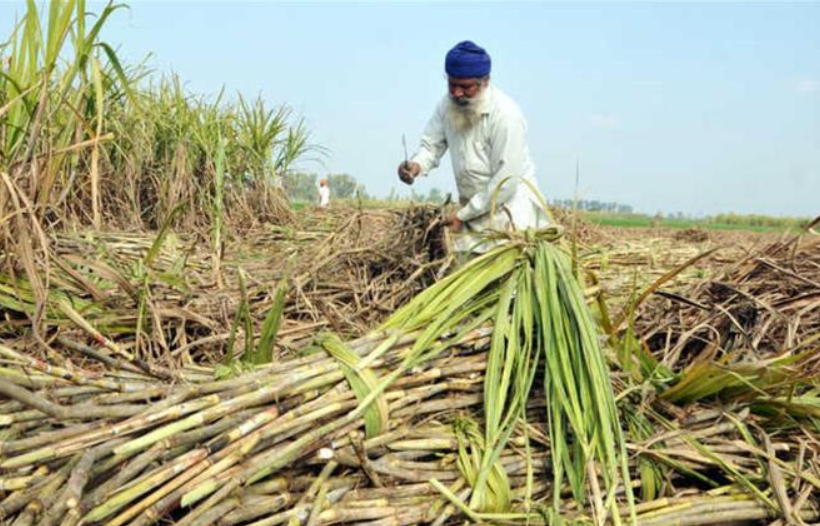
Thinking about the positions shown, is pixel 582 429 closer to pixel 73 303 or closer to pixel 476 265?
pixel 476 265

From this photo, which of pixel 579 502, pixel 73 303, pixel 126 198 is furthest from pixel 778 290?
pixel 126 198

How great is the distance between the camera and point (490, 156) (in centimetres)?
387

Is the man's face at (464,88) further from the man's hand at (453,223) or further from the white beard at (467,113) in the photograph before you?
the man's hand at (453,223)

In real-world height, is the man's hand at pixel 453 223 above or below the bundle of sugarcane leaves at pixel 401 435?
above

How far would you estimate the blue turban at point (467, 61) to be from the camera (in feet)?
11.5

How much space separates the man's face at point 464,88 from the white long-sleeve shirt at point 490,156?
0.31 feet

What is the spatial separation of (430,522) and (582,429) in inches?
14.1

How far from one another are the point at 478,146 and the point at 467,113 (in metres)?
0.20

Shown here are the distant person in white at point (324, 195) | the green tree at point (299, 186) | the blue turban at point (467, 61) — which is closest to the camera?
the blue turban at point (467, 61)

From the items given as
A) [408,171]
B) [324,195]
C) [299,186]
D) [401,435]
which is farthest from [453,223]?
[324,195]

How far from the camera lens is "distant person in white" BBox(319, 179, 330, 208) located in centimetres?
717

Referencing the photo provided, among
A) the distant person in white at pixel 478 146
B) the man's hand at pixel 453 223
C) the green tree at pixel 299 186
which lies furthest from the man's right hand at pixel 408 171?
the green tree at pixel 299 186

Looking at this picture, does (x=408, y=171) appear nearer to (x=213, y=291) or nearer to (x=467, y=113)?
(x=467, y=113)

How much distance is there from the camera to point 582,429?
1.57 metres
